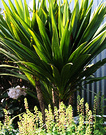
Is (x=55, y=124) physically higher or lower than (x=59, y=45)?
lower

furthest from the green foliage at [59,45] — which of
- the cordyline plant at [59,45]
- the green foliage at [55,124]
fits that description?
the green foliage at [55,124]

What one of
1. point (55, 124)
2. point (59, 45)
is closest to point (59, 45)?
point (59, 45)

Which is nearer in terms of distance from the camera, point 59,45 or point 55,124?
point 55,124

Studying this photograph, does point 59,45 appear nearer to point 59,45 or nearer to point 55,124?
point 59,45

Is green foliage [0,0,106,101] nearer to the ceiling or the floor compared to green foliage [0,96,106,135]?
nearer to the ceiling

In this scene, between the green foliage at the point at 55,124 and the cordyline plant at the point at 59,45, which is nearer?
the green foliage at the point at 55,124

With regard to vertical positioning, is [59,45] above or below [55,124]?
above

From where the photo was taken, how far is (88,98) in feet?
9.37

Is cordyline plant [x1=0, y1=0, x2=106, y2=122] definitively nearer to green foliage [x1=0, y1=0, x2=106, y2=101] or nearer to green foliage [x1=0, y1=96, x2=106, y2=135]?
green foliage [x1=0, y1=0, x2=106, y2=101]

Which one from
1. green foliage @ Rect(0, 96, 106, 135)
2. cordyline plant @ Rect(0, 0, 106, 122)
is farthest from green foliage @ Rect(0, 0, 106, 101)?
green foliage @ Rect(0, 96, 106, 135)

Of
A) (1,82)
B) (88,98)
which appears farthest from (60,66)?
(88,98)

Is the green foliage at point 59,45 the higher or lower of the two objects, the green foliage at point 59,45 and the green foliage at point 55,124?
the higher

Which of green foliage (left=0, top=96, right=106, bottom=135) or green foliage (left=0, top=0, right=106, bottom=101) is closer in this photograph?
green foliage (left=0, top=96, right=106, bottom=135)

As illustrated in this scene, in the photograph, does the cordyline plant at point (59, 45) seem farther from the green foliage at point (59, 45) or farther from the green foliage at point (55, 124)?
the green foliage at point (55, 124)
